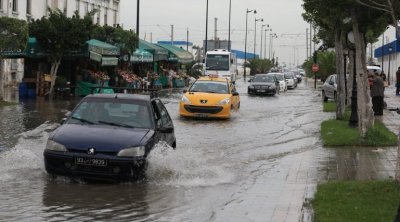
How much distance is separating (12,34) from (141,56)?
1678 centimetres

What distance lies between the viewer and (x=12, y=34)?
969 inches

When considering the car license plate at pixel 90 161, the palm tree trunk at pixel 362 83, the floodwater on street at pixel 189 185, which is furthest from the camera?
the palm tree trunk at pixel 362 83

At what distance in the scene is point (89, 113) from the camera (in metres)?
11.1

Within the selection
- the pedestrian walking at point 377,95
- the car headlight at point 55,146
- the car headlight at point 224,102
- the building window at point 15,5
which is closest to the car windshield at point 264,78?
the building window at point 15,5

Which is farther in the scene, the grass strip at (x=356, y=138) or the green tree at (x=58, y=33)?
the green tree at (x=58, y=33)

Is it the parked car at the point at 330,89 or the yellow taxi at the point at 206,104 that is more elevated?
the parked car at the point at 330,89

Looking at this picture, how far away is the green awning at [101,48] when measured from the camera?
31.4m

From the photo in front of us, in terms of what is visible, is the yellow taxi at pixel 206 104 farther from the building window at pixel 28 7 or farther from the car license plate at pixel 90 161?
the building window at pixel 28 7

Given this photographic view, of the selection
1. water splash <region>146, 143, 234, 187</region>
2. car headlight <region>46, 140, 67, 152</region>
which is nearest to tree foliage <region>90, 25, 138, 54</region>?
water splash <region>146, 143, 234, 187</region>

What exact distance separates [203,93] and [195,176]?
12.6 meters

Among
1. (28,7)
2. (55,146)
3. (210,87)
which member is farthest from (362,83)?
(28,7)

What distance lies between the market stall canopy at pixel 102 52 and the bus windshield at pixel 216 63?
1421 cm

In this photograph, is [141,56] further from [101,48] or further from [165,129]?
[165,129]

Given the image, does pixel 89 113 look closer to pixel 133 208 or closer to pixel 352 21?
pixel 133 208
